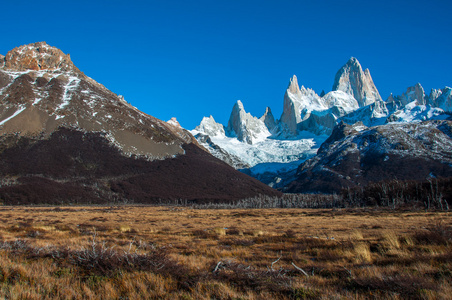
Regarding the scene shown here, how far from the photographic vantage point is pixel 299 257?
12.1m

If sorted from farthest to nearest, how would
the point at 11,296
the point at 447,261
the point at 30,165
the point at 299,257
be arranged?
the point at 30,165, the point at 299,257, the point at 447,261, the point at 11,296

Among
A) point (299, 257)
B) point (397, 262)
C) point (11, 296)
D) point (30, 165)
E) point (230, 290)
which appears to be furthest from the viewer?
point (30, 165)

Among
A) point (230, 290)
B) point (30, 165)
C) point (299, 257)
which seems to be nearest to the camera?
point (230, 290)

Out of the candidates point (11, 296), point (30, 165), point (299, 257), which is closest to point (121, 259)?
point (11, 296)

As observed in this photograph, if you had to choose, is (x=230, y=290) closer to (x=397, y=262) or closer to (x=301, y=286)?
(x=301, y=286)

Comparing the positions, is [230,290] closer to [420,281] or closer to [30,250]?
[420,281]

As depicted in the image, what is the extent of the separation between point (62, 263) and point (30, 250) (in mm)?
3420

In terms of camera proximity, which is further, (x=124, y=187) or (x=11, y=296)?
(x=124, y=187)

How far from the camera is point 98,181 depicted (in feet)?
601

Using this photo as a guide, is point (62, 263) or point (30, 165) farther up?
point (30, 165)

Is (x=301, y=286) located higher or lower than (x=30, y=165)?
lower

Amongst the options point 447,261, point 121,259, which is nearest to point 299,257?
point 447,261

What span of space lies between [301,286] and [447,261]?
5.58 metres

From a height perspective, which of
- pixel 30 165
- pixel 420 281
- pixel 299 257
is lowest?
pixel 299 257
